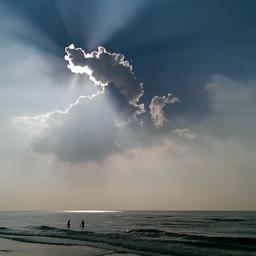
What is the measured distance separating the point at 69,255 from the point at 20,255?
4.19m

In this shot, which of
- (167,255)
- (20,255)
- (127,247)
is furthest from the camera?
(127,247)

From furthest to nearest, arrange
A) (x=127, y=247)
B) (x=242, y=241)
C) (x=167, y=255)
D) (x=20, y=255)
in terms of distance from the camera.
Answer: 1. (x=242, y=241)
2. (x=127, y=247)
3. (x=167, y=255)
4. (x=20, y=255)

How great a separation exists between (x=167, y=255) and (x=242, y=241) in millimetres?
18527

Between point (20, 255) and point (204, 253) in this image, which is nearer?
point (20, 255)

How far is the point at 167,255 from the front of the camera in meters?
36.0

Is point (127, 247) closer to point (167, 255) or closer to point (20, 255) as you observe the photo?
point (167, 255)

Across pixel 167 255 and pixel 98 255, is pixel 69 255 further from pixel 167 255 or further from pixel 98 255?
pixel 167 255

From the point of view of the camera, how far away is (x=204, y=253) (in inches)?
1475

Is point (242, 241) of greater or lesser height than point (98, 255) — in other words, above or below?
above

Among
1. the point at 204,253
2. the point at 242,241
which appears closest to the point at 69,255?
the point at 204,253

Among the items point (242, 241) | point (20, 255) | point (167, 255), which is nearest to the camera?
point (20, 255)

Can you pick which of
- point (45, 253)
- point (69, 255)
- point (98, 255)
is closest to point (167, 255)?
point (98, 255)

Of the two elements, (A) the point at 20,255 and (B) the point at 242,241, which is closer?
(A) the point at 20,255

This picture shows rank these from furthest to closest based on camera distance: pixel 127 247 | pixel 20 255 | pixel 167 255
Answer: pixel 127 247, pixel 167 255, pixel 20 255
